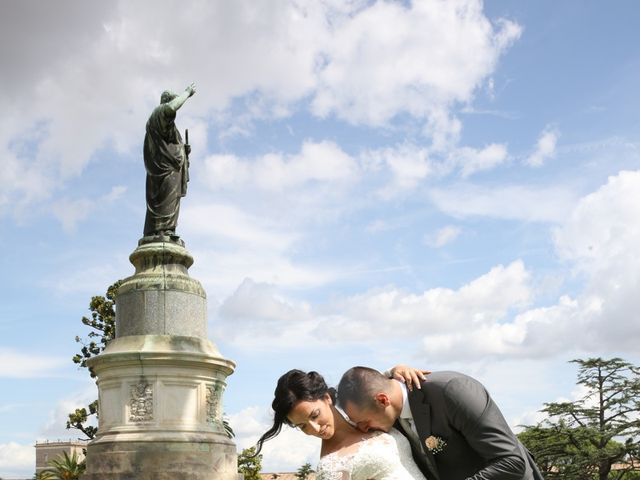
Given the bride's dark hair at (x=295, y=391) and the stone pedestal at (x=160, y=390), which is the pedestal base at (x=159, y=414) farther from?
the bride's dark hair at (x=295, y=391)

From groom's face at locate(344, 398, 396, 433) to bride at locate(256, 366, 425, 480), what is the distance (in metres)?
0.06

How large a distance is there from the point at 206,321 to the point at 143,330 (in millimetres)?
1150

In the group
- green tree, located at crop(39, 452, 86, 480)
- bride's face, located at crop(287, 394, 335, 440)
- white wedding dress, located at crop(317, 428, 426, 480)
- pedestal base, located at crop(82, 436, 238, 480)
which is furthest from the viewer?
green tree, located at crop(39, 452, 86, 480)

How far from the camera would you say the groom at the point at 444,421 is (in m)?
3.68

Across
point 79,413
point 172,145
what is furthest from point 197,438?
point 79,413

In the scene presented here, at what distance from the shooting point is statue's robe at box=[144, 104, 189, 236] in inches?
599

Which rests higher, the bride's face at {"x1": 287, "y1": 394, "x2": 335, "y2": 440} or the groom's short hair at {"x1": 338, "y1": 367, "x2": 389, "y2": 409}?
the groom's short hair at {"x1": 338, "y1": 367, "x2": 389, "y2": 409}

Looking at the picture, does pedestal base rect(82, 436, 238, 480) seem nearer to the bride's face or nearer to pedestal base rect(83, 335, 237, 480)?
pedestal base rect(83, 335, 237, 480)

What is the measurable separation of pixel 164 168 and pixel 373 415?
12234mm

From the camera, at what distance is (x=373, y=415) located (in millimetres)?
3693

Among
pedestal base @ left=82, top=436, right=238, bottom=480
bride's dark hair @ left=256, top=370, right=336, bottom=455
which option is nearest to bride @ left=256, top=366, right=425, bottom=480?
bride's dark hair @ left=256, top=370, right=336, bottom=455

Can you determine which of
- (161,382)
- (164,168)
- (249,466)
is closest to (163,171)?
(164,168)

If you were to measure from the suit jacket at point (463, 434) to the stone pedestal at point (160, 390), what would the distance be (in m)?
9.54

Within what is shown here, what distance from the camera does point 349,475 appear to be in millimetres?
3605
